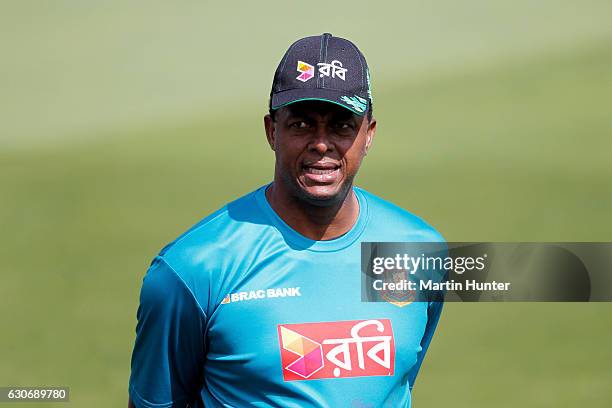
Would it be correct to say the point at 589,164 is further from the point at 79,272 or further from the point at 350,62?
the point at 350,62

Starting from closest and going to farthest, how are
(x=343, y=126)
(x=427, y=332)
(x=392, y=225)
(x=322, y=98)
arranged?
(x=322, y=98) → (x=343, y=126) → (x=392, y=225) → (x=427, y=332)

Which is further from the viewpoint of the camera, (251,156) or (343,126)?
(251,156)

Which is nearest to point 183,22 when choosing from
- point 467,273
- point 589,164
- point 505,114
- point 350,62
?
point 505,114

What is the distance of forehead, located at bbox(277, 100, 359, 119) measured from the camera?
4.13 metres

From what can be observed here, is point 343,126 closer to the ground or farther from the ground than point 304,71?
closer to the ground

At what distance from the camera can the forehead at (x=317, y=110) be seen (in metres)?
4.13

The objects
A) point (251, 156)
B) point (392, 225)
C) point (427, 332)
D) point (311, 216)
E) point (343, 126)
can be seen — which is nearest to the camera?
point (343, 126)

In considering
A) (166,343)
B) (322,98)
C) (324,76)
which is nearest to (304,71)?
(324,76)

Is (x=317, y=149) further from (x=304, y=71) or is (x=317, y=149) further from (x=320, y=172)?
(x=304, y=71)

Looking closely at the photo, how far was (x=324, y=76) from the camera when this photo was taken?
13.7 ft

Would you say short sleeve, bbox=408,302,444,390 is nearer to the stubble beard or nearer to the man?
the man

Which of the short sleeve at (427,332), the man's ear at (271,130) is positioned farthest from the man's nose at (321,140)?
the short sleeve at (427,332)

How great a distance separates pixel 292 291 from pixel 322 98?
Result: 70cm

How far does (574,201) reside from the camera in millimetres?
10203
